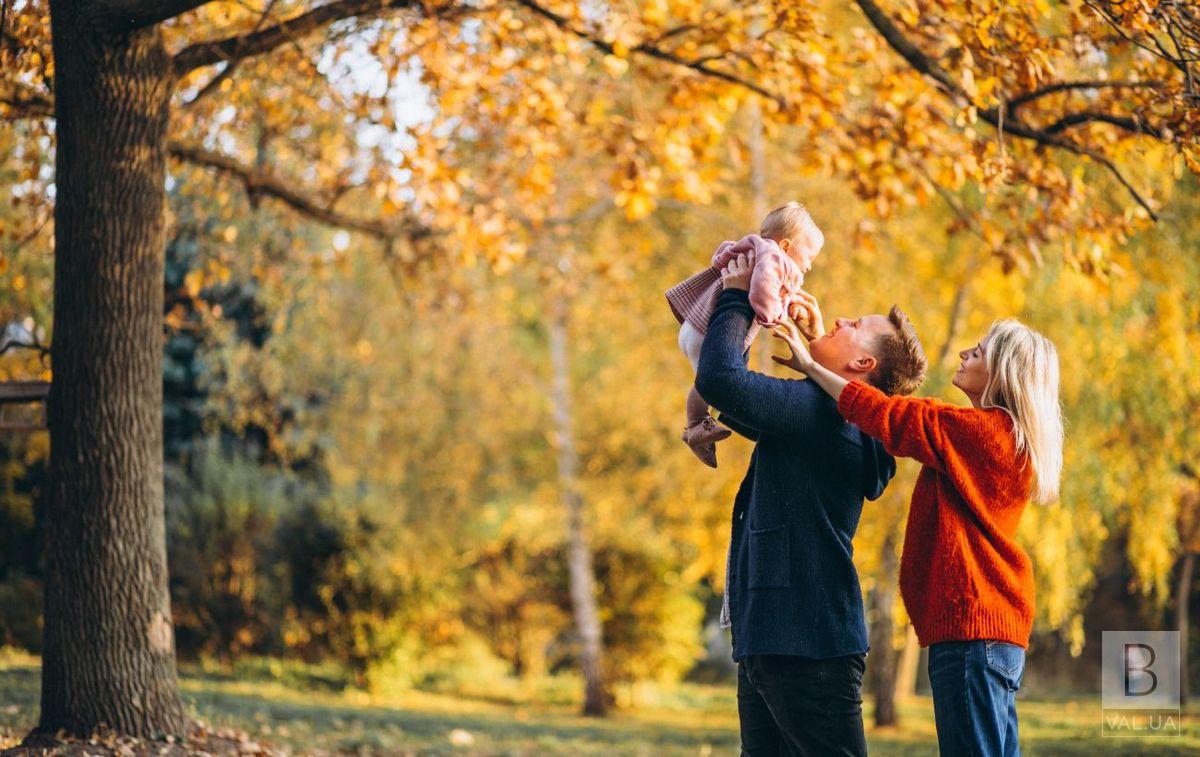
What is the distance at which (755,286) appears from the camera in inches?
110

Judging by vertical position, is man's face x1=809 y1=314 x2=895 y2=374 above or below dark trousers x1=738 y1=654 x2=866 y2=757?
above

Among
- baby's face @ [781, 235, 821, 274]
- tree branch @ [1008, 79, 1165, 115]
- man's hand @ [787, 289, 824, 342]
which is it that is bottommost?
man's hand @ [787, 289, 824, 342]

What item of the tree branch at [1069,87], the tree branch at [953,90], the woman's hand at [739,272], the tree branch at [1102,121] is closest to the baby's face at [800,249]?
the woman's hand at [739,272]

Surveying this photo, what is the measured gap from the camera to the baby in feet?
9.20

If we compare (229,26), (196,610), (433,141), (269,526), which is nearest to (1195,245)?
(433,141)

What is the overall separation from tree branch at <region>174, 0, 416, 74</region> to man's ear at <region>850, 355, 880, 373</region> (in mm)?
3390

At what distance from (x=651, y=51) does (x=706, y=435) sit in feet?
11.6

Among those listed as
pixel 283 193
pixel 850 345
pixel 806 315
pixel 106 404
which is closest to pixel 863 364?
pixel 850 345

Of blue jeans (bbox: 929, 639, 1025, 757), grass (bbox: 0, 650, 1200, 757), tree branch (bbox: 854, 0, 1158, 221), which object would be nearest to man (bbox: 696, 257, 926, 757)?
blue jeans (bbox: 929, 639, 1025, 757)

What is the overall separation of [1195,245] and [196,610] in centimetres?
1108

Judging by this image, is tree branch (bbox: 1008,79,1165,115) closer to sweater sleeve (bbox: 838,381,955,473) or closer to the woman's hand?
sweater sleeve (bbox: 838,381,955,473)

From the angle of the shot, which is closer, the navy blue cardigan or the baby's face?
the navy blue cardigan

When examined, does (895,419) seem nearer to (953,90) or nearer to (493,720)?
(953,90)

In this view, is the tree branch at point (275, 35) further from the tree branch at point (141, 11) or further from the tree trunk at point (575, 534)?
the tree trunk at point (575, 534)
